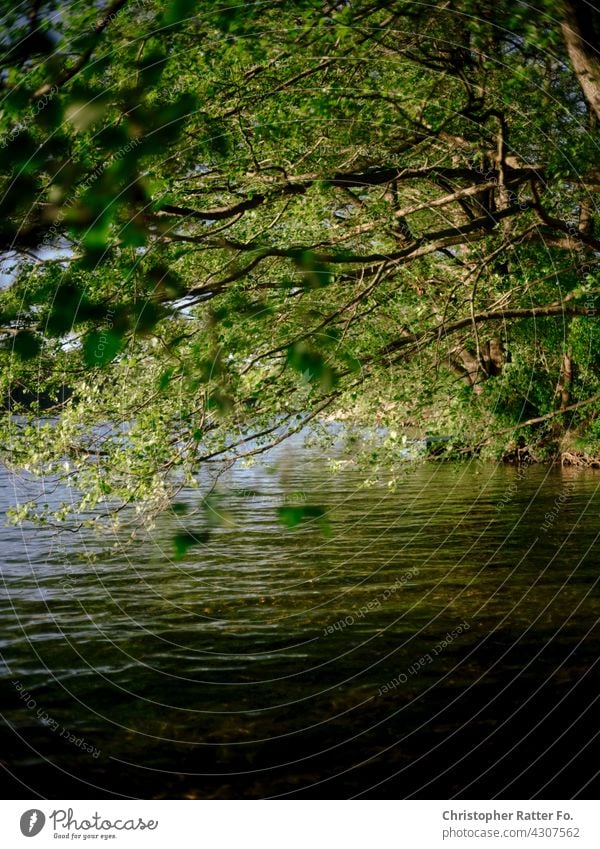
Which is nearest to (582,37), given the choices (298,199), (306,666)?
(298,199)

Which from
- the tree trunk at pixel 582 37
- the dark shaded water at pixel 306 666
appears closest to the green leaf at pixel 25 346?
the dark shaded water at pixel 306 666

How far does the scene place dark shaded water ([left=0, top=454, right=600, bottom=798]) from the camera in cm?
782

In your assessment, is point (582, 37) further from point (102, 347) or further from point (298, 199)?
point (102, 347)

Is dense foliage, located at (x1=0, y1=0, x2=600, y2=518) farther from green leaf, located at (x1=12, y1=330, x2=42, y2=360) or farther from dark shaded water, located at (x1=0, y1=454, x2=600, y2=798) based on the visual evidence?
green leaf, located at (x1=12, y1=330, x2=42, y2=360)

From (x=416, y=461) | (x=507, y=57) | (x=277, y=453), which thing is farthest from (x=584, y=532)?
(x=277, y=453)

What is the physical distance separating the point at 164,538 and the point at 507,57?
12927 mm

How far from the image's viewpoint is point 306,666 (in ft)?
35.0

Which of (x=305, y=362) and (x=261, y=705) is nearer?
(x=305, y=362)

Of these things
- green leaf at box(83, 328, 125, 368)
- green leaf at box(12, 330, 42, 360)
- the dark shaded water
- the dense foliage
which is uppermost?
green leaf at box(12, 330, 42, 360)

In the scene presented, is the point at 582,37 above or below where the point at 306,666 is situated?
above

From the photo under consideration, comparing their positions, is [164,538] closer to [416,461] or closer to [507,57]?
[416,461]

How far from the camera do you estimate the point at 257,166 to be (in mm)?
11125

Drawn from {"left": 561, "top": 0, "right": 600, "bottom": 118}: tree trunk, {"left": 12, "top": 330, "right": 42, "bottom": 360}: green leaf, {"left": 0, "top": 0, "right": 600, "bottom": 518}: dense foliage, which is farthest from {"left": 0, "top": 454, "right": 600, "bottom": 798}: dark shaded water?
{"left": 561, "top": 0, "right": 600, "bottom": 118}: tree trunk

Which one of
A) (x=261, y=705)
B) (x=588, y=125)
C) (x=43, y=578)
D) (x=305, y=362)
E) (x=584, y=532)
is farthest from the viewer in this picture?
(x=584, y=532)
